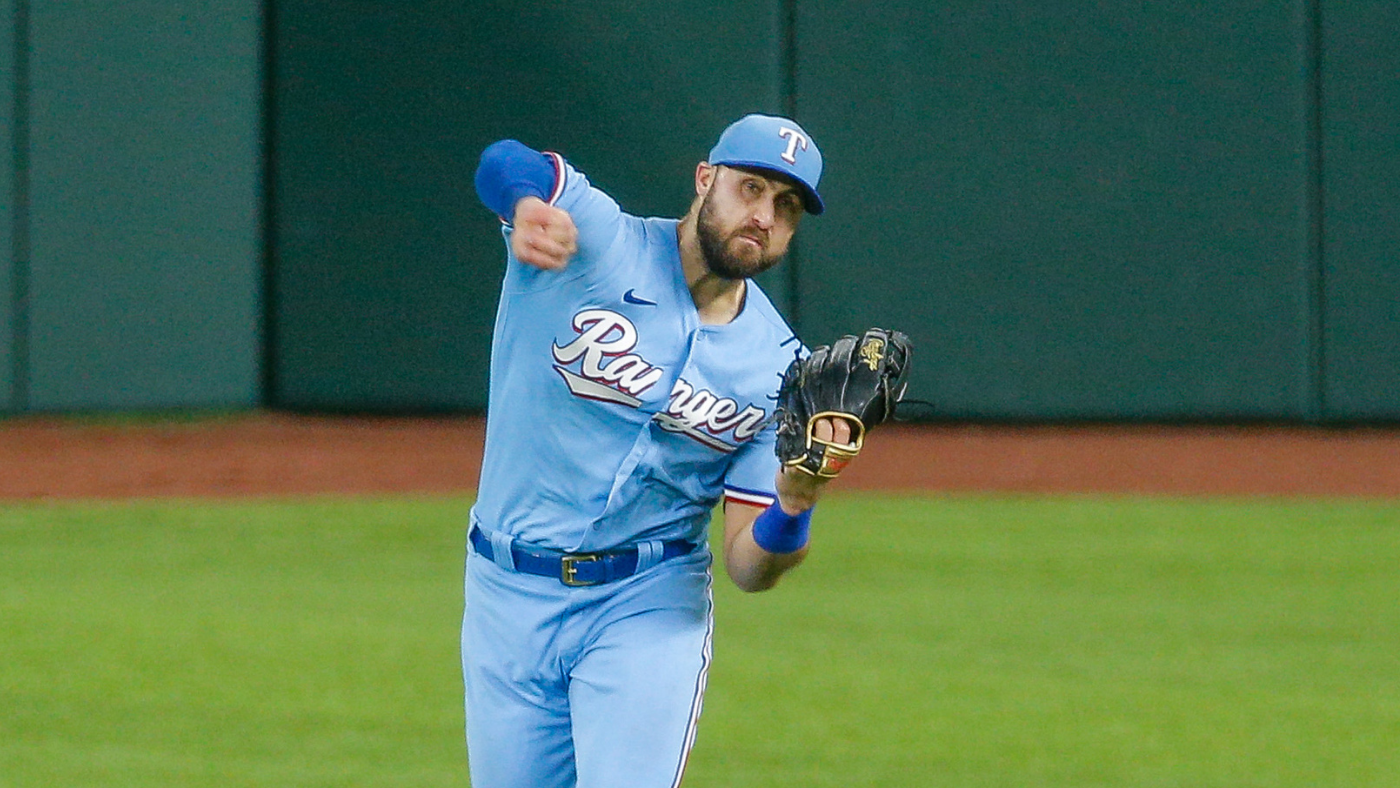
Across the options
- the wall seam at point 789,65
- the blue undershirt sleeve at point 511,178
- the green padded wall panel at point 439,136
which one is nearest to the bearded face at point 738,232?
the blue undershirt sleeve at point 511,178

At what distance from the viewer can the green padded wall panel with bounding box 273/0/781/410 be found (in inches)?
582

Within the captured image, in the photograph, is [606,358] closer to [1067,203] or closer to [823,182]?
[823,182]

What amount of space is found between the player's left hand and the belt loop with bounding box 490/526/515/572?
2.01 feet

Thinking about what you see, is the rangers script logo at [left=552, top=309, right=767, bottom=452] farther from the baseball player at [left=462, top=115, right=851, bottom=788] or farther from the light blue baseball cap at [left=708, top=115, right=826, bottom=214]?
the light blue baseball cap at [left=708, top=115, right=826, bottom=214]

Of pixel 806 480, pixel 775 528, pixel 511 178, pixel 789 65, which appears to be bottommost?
pixel 775 528

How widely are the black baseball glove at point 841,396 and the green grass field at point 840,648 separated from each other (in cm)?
280

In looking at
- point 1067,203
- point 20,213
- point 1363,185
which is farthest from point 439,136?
point 1363,185

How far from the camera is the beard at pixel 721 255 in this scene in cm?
410

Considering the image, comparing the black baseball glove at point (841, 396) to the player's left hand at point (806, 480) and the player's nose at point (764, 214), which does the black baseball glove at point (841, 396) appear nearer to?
the player's left hand at point (806, 480)

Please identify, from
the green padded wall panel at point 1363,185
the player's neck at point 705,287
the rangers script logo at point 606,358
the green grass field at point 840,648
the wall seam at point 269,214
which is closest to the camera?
the rangers script logo at point 606,358

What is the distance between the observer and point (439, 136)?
49.4 feet

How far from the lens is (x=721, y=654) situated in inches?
335

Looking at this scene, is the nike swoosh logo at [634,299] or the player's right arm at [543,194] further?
the nike swoosh logo at [634,299]

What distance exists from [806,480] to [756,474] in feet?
1.46
